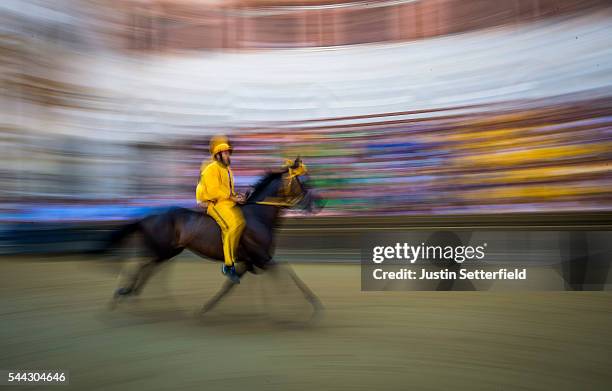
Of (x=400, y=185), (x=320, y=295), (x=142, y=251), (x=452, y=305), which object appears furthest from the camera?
(x=400, y=185)

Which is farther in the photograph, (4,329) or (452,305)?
(452,305)

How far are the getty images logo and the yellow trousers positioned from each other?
164 inches

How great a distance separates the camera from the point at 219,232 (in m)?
5.27

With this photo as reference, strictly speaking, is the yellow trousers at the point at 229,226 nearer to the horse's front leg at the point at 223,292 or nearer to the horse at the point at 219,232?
the horse at the point at 219,232

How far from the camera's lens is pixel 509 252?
9008 mm

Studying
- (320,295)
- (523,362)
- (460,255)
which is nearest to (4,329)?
(320,295)

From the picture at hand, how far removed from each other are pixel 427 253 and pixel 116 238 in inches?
200

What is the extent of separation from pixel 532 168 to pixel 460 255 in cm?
157

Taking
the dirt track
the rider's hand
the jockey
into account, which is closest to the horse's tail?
the dirt track

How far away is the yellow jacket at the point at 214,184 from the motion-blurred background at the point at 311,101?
188 inches

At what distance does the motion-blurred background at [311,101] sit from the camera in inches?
353

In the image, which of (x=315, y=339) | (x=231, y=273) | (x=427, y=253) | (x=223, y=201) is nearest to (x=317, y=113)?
(x=427, y=253)

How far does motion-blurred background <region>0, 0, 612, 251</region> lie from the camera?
29.4ft

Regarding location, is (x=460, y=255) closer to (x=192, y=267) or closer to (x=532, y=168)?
(x=532, y=168)
